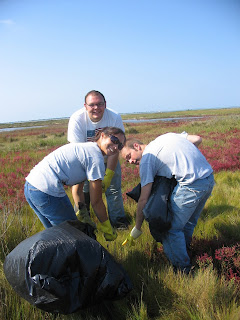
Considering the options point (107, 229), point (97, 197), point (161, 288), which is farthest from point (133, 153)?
point (161, 288)

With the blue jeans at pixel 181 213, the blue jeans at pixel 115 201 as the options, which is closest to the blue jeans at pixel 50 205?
the blue jeans at pixel 181 213

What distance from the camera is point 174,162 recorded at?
102 inches

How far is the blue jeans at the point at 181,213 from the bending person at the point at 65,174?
84 cm

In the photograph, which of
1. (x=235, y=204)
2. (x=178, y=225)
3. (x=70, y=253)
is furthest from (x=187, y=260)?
(x=235, y=204)

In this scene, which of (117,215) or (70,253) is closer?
(70,253)

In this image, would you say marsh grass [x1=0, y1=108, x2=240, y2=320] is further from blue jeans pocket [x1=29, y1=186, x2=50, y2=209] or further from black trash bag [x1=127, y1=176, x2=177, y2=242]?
blue jeans pocket [x1=29, y1=186, x2=50, y2=209]

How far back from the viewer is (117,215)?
413 cm

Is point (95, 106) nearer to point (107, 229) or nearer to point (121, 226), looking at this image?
point (107, 229)

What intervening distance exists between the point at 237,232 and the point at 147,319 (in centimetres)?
192

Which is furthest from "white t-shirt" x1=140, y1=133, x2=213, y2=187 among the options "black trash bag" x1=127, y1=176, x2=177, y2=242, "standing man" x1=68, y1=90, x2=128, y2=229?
"standing man" x1=68, y1=90, x2=128, y2=229

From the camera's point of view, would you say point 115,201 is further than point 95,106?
Yes

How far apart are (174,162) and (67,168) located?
1147mm

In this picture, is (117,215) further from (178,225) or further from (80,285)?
(80,285)

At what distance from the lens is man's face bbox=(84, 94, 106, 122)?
342 cm
